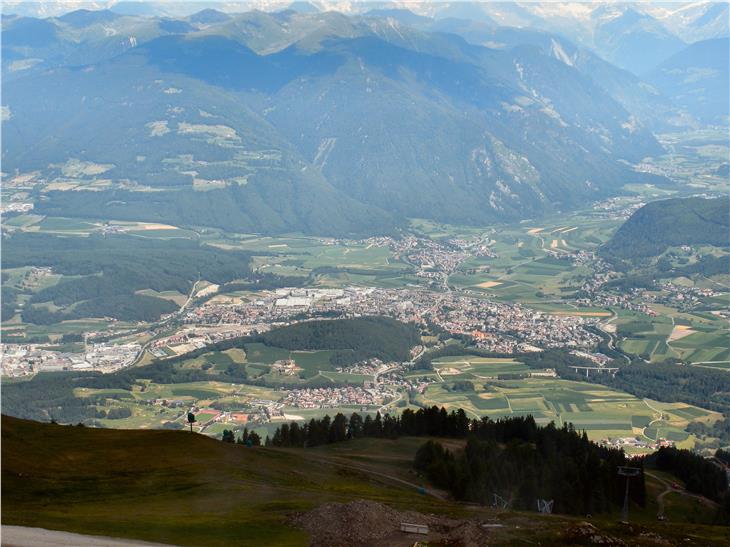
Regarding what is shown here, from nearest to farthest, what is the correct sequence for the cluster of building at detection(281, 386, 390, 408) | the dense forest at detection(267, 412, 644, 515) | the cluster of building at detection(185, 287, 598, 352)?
the dense forest at detection(267, 412, 644, 515)
the cluster of building at detection(281, 386, 390, 408)
the cluster of building at detection(185, 287, 598, 352)

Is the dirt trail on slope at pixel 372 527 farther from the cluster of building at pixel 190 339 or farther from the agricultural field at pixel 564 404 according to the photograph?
the cluster of building at pixel 190 339

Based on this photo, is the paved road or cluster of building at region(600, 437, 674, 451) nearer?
the paved road

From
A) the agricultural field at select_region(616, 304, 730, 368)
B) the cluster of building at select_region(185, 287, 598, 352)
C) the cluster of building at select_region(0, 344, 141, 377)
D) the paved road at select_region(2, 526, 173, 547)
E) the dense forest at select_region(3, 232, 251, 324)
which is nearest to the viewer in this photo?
the paved road at select_region(2, 526, 173, 547)

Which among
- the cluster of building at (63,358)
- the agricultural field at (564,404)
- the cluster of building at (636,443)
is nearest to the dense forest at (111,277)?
the cluster of building at (63,358)

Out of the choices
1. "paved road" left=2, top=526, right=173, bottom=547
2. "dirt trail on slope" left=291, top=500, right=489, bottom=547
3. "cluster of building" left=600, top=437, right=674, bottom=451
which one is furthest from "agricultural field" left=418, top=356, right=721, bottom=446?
"paved road" left=2, top=526, right=173, bottom=547

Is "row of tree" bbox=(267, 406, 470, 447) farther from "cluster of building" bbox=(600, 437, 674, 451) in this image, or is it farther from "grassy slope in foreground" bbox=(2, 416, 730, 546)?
"grassy slope in foreground" bbox=(2, 416, 730, 546)
